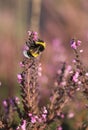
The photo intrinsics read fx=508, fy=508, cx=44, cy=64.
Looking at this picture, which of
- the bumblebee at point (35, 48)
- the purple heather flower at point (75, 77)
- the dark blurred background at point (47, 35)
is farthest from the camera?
the dark blurred background at point (47, 35)

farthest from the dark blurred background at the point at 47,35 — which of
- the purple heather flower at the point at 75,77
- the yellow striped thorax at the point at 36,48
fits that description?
the yellow striped thorax at the point at 36,48

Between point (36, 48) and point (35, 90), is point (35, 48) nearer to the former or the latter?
point (36, 48)

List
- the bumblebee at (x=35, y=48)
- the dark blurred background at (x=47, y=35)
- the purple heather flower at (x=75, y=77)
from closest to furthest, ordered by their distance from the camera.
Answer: the bumblebee at (x=35, y=48)
the purple heather flower at (x=75, y=77)
the dark blurred background at (x=47, y=35)

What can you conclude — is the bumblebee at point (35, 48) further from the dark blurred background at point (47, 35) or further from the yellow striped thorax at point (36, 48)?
the dark blurred background at point (47, 35)

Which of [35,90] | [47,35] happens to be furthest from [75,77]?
[47,35]

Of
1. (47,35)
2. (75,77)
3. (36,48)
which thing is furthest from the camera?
(47,35)

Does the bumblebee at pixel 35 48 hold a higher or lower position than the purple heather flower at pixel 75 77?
higher

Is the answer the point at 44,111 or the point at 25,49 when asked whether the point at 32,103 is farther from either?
the point at 25,49

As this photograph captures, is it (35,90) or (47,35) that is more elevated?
(35,90)
